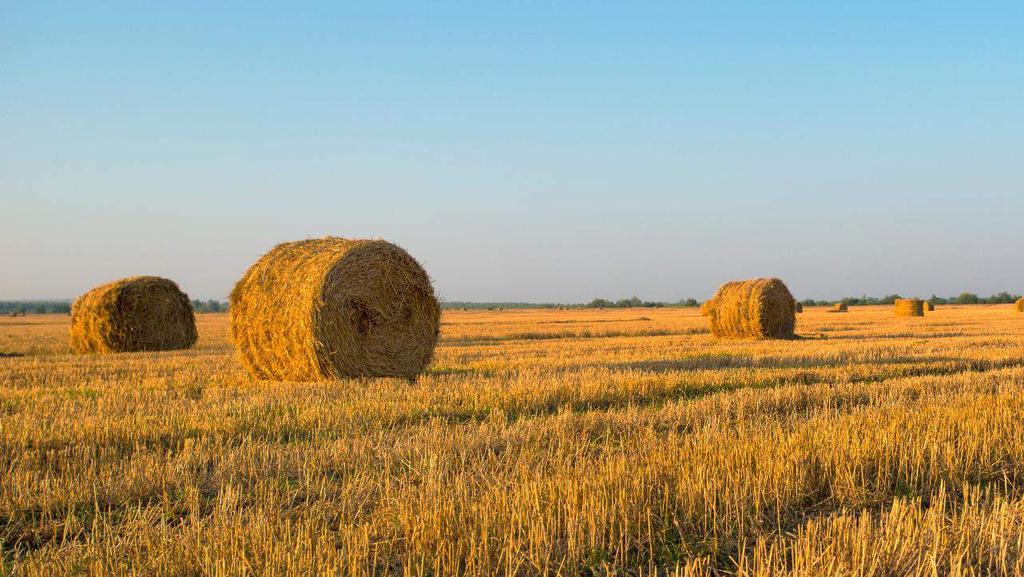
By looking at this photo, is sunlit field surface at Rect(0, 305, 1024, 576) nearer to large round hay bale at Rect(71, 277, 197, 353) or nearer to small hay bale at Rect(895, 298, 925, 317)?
large round hay bale at Rect(71, 277, 197, 353)

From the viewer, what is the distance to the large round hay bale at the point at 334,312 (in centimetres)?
1150

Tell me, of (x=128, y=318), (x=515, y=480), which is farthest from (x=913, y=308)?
(x=515, y=480)

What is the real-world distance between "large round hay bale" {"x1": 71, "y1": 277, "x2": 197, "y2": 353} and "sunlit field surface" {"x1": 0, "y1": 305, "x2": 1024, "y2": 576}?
34.2ft

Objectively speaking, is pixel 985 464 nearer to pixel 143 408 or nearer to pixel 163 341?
pixel 143 408

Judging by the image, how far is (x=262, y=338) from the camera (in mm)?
11930

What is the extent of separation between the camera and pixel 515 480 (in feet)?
15.7

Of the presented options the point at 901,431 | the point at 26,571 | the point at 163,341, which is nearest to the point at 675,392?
the point at 901,431

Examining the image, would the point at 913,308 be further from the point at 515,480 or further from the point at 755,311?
the point at 515,480

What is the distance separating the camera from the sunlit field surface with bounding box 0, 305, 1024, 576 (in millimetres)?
3531

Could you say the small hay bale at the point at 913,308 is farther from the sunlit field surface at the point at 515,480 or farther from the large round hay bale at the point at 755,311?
the sunlit field surface at the point at 515,480

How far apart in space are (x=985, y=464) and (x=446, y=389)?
567 centimetres

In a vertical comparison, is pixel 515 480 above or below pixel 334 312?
below

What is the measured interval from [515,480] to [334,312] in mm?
7286

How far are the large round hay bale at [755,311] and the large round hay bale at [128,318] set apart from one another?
1489cm
